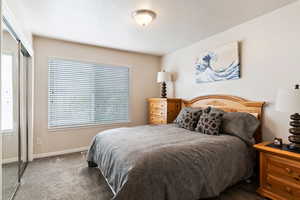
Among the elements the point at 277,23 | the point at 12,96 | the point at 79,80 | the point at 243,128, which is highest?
the point at 277,23

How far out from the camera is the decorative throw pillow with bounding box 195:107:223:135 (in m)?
2.42

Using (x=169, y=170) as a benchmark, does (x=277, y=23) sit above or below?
above

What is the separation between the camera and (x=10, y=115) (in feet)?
6.84

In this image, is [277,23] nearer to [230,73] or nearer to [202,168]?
[230,73]

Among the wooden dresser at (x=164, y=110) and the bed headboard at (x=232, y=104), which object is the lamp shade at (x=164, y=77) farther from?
the bed headboard at (x=232, y=104)

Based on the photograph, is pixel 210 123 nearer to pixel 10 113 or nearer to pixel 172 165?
pixel 172 165

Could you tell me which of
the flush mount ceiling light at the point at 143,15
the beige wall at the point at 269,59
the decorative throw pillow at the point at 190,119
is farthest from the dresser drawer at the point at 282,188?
the flush mount ceiling light at the point at 143,15

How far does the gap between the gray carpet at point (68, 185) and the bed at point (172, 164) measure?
0.19m

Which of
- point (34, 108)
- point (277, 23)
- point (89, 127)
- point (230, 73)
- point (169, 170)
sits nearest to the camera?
point (169, 170)

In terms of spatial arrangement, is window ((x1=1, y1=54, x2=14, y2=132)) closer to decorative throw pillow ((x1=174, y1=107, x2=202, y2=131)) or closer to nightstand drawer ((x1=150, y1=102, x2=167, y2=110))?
decorative throw pillow ((x1=174, y1=107, x2=202, y2=131))

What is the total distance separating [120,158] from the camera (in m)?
1.73

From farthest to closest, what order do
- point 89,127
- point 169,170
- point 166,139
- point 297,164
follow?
point 89,127, point 166,139, point 297,164, point 169,170

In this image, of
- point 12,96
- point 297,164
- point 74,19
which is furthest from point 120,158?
point 74,19

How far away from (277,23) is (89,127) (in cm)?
392
